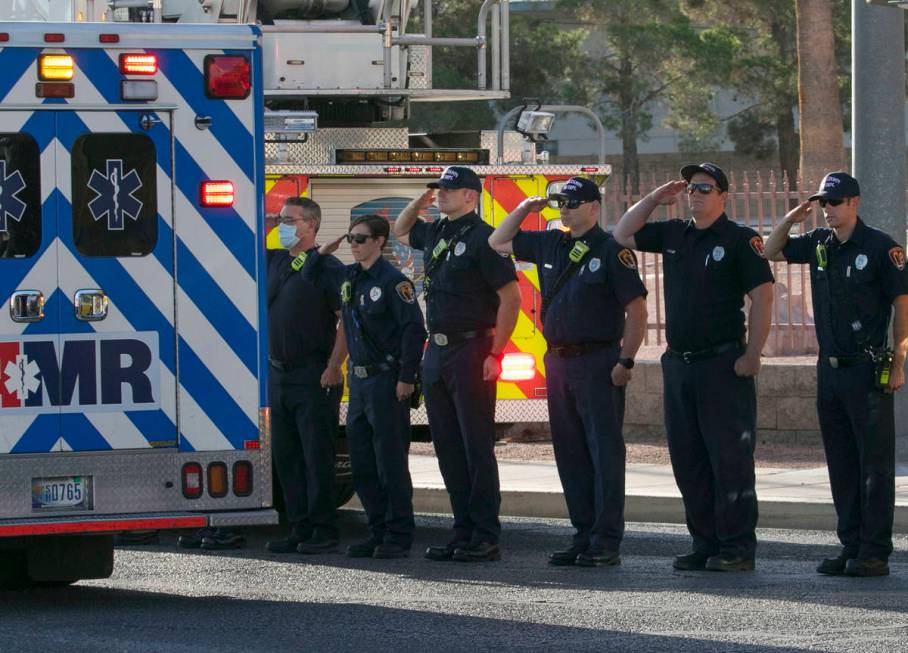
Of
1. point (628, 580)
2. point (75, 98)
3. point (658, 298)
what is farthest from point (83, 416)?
point (658, 298)

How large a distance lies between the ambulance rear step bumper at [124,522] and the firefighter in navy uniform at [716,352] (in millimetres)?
2362

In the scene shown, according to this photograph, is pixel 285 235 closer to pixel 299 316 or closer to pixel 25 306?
pixel 299 316

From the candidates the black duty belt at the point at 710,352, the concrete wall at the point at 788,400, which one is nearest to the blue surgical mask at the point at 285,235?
the black duty belt at the point at 710,352

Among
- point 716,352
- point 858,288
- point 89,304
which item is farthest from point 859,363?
point 89,304

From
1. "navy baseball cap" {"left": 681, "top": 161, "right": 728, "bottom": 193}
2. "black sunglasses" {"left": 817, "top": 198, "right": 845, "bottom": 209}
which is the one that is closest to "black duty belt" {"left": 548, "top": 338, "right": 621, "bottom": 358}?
"navy baseball cap" {"left": 681, "top": 161, "right": 728, "bottom": 193}

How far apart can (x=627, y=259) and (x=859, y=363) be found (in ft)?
4.32

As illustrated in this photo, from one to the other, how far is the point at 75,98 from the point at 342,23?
15.3 ft

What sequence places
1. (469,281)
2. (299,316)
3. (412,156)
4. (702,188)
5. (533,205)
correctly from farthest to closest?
(412,156)
(299,316)
(469,281)
(533,205)
(702,188)

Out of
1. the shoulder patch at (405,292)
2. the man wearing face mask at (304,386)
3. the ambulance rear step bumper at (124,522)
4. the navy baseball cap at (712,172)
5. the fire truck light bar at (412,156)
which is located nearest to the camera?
the ambulance rear step bumper at (124,522)

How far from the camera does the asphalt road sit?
7512 millimetres

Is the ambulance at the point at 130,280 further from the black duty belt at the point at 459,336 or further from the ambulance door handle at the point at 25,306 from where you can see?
the black duty belt at the point at 459,336

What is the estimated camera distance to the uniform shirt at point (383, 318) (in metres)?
10.2

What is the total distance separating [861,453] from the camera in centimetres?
926

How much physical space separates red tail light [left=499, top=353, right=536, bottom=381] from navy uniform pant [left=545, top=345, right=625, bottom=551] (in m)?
2.29
